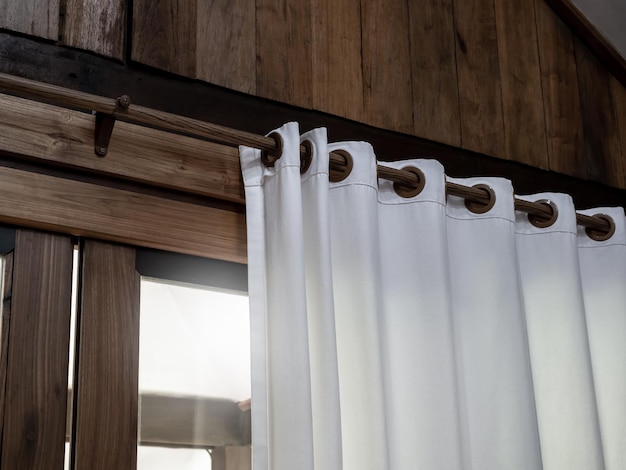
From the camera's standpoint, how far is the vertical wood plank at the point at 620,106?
2447 millimetres

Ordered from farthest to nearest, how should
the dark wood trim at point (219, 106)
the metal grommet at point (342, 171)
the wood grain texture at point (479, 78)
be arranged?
the wood grain texture at point (479, 78) < the metal grommet at point (342, 171) < the dark wood trim at point (219, 106)

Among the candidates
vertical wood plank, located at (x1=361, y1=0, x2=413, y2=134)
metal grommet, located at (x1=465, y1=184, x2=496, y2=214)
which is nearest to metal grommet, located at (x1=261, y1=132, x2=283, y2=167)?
vertical wood plank, located at (x1=361, y1=0, x2=413, y2=134)

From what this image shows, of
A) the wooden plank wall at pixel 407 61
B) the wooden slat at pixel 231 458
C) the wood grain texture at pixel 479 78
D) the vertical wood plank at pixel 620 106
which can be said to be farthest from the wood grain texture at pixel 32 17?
the vertical wood plank at pixel 620 106

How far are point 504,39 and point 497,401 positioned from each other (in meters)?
0.95

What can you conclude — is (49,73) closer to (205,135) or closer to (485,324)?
(205,135)

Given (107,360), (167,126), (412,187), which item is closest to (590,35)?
(412,187)

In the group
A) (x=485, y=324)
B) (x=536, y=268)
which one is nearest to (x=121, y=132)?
(x=485, y=324)

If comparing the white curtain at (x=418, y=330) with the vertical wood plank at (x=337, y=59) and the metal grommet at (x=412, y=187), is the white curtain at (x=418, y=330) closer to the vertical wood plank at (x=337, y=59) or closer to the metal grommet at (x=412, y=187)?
the metal grommet at (x=412, y=187)

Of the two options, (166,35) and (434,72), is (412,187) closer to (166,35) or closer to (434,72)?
(434,72)

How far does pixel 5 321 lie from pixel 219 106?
60cm

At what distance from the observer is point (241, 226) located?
176cm

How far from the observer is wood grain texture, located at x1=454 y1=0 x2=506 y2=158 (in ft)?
7.14

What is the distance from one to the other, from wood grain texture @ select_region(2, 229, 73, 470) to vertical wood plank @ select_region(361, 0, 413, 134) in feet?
2.56

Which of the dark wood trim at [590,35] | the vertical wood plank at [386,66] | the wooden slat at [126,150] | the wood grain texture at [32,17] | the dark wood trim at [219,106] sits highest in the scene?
the dark wood trim at [590,35]
